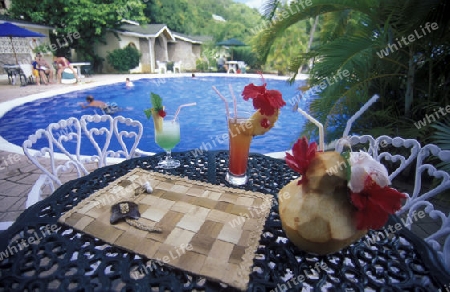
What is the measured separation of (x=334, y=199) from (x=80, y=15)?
16590mm

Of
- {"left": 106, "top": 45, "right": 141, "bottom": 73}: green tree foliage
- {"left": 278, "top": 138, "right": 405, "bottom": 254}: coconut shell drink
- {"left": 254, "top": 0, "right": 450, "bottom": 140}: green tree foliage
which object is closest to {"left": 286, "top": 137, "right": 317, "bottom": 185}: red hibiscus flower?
{"left": 278, "top": 138, "right": 405, "bottom": 254}: coconut shell drink

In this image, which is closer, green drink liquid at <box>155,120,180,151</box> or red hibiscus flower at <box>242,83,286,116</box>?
red hibiscus flower at <box>242,83,286,116</box>

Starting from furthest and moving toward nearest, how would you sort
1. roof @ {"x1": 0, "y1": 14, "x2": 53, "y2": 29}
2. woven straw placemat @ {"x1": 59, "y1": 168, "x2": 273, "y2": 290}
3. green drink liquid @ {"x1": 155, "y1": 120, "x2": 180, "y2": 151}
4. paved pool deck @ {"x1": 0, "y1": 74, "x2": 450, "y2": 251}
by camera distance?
roof @ {"x1": 0, "y1": 14, "x2": 53, "y2": 29} → paved pool deck @ {"x1": 0, "y1": 74, "x2": 450, "y2": 251} → green drink liquid @ {"x1": 155, "y1": 120, "x2": 180, "y2": 151} → woven straw placemat @ {"x1": 59, "y1": 168, "x2": 273, "y2": 290}

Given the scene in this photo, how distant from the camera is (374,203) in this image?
0.61m

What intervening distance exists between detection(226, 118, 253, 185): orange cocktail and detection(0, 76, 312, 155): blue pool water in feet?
8.36

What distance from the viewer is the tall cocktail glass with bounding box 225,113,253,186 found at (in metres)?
1.15

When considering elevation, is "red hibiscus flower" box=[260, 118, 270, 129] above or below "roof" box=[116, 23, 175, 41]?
below

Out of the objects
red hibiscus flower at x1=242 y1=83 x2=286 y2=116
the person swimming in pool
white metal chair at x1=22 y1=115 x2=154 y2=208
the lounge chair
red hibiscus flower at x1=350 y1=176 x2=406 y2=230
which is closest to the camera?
red hibiscus flower at x1=350 y1=176 x2=406 y2=230

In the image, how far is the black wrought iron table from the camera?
2.24ft

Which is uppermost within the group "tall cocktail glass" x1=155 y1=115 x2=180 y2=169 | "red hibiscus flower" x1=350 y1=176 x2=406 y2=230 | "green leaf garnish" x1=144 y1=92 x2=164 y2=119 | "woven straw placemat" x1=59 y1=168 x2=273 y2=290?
"green leaf garnish" x1=144 y1=92 x2=164 y2=119

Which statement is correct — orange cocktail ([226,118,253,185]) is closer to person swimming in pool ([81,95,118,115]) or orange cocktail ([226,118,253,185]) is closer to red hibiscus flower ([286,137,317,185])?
red hibiscus flower ([286,137,317,185])

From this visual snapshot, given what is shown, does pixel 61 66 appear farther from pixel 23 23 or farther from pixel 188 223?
pixel 188 223

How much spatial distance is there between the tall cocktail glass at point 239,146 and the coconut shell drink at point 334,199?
0.46m

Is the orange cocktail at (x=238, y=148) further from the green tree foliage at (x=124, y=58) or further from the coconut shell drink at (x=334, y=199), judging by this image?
the green tree foliage at (x=124, y=58)
